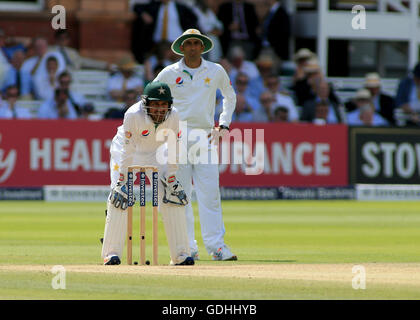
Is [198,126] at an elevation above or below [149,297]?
above

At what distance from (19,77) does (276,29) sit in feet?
16.6

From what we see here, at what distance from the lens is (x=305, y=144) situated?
19.3m

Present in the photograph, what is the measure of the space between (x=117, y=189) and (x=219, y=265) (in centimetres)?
103

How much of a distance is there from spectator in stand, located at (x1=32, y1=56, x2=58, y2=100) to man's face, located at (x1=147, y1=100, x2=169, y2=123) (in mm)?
9515

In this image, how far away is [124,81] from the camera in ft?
61.0

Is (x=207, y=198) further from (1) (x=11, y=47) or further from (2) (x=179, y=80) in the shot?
(1) (x=11, y=47)

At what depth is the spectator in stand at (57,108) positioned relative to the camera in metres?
18.2

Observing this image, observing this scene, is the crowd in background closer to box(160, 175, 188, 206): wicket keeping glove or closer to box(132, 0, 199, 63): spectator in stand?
box(132, 0, 199, 63): spectator in stand

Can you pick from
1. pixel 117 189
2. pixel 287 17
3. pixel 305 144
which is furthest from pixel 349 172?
pixel 117 189

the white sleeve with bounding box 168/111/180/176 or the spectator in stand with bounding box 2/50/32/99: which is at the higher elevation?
the spectator in stand with bounding box 2/50/32/99

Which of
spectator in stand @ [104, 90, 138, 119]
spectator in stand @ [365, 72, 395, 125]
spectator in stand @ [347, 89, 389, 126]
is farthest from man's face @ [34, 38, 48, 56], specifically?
spectator in stand @ [365, 72, 395, 125]

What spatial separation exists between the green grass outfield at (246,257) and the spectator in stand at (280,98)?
2.70m

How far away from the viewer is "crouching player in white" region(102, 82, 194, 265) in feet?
29.0

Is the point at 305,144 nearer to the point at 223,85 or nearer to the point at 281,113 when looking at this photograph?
the point at 281,113
